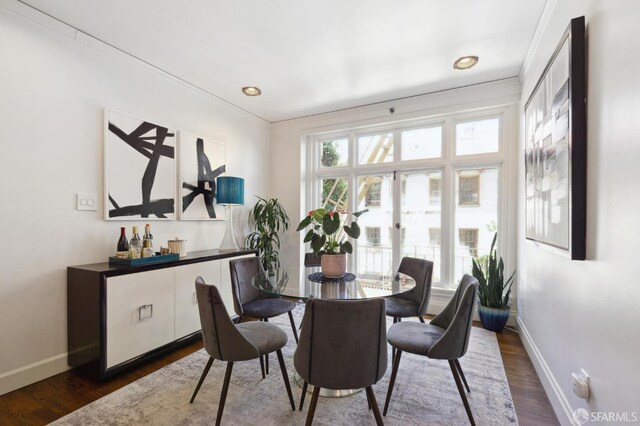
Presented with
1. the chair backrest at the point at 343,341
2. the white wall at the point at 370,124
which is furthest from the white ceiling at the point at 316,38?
the chair backrest at the point at 343,341

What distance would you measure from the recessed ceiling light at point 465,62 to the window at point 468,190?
1.27m

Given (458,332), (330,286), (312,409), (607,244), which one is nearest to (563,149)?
(607,244)

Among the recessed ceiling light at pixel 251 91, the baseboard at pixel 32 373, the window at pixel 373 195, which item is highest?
the recessed ceiling light at pixel 251 91

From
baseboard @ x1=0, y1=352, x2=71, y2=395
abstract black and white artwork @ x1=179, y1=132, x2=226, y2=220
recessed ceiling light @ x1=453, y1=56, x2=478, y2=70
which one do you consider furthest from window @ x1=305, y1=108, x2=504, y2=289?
baseboard @ x1=0, y1=352, x2=71, y2=395

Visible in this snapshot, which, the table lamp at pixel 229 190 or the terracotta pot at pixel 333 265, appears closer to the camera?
the terracotta pot at pixel 333 265

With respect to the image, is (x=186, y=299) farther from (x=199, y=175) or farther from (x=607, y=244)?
(x=607, y=244)

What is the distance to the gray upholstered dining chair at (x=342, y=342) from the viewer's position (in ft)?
4.49

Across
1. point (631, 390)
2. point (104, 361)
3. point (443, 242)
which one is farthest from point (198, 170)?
point (631, 390)

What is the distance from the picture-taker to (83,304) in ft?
7.21

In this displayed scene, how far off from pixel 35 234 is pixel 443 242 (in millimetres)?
4009

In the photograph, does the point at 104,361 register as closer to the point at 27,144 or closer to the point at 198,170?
the point at 27,144

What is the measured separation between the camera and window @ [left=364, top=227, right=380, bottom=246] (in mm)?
4109

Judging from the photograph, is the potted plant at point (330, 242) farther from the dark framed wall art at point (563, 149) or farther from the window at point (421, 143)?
the window at point (421, 143)

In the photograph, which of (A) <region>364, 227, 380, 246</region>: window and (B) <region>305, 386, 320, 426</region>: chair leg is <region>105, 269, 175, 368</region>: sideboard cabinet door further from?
(A) <region>364, 227, 380, 246</region>: window
